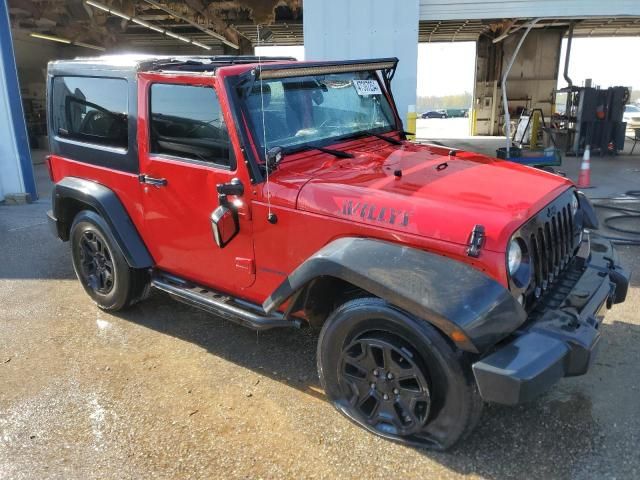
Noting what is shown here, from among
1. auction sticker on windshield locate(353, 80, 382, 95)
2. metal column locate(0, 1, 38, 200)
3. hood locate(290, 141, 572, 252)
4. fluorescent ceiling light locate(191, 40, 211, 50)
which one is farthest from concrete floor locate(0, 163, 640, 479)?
fluorescent ceiling light locate(191, 40, 211, 50)

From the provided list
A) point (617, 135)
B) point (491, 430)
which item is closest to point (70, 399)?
point (491, 430)

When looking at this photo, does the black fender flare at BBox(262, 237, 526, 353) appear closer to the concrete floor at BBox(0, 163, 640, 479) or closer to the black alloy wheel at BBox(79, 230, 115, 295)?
the concrete floor at BBox(0, 163, 640, 479)

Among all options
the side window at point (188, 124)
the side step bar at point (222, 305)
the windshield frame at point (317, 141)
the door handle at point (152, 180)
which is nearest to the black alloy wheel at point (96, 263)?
the side step bar at point (222, 305)

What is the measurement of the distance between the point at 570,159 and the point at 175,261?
38.6ft

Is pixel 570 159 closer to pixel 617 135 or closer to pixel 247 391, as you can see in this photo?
pixel 617 135

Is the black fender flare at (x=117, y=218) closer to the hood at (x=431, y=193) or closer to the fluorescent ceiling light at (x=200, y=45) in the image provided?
the hood at (x=431, y=193)

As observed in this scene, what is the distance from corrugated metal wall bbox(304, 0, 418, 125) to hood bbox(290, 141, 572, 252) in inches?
234

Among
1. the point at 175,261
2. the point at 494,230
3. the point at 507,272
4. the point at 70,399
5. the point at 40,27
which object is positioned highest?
the point at 40,27

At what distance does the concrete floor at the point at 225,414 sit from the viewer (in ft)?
8.21

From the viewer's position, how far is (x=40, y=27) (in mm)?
15859

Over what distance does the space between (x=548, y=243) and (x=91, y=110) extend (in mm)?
3356

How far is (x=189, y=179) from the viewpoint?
10.7ft

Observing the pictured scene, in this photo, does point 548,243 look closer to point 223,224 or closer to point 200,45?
point 223,224

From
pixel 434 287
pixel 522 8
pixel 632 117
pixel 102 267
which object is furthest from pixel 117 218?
pixel 632 117
